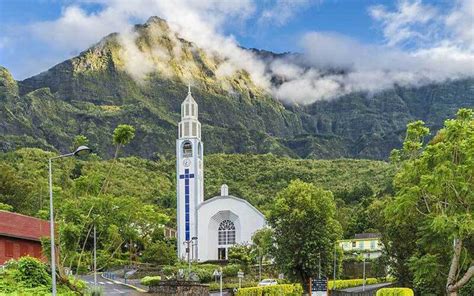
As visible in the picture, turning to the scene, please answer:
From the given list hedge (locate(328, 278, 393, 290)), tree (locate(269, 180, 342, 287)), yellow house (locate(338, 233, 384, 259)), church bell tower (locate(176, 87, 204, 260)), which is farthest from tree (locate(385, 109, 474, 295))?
church bell tower (locate(176, 87, 204, 260))

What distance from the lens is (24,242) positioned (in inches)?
1426

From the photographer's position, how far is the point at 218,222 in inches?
3142

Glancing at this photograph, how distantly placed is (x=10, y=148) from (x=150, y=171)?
30707 mm

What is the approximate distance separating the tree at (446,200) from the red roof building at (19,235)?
18369 mm

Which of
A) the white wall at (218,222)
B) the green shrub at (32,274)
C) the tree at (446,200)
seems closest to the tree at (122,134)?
the green shrub at (32,274)

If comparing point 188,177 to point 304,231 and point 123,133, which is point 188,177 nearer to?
point 304,231

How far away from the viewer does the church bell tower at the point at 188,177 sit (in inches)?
3051

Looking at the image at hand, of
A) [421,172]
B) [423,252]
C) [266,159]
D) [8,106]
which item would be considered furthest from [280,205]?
[8,106]

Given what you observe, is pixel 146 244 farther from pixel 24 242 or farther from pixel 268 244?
pixel 24 242

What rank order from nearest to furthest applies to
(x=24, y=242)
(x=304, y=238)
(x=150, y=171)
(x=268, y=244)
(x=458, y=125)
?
(x=458, y=125)
(x=24, y=242)
(x=304, y=238)
(x=268, y=244)
(x=150, y=171)

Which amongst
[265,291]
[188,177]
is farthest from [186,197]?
[265,291]

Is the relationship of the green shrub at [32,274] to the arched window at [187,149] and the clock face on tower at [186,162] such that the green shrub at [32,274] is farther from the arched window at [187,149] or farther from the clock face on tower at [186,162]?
the arched window at [187,149]

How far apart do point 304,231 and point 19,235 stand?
18537mm

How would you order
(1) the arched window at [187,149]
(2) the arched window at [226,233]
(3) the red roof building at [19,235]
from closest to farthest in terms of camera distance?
(3) the red roof building at [19,235] → (2) the arched window at [226,233] → (1) the arched window at [187,149]
